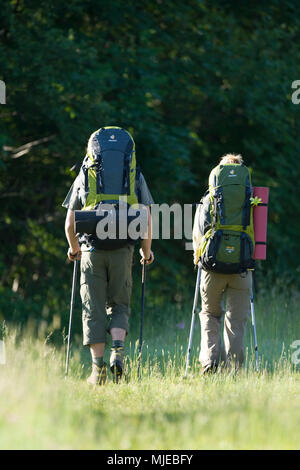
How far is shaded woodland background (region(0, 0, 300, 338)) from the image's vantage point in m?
10.5

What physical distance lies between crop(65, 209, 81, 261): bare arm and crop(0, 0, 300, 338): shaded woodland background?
3.56 metres

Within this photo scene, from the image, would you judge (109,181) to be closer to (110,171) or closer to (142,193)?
(110,171)

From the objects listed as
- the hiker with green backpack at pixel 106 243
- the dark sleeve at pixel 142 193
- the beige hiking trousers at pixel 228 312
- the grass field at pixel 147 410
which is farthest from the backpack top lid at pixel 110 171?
the grass field at pixel 147 410

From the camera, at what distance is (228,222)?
258 inches

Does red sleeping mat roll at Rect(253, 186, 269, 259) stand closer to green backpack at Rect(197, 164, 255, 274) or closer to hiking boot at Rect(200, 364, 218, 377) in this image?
green backpack at Rect(197, 164, 255, 274)

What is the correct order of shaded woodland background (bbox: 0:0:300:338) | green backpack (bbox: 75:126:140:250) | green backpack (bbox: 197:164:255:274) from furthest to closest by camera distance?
shaded woodland background (bbox: 0:0:300:338) → green backpack (bbox: 197:164:255:274) → green backpack (bbox: 75:126:140:250)

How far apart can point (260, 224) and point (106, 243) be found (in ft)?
4.46

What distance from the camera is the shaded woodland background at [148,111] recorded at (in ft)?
34.6

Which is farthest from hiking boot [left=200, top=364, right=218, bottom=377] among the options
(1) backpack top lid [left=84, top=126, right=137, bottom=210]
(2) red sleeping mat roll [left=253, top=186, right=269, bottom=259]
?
(1) backpack top lid [left=84, top=126, right=137, bottom=210]

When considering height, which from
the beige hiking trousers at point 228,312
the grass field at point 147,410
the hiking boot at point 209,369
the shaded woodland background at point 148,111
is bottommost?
the grass field at point 147,410

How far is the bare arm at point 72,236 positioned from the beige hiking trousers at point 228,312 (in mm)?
1090

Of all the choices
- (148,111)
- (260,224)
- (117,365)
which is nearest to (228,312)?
(260,224)

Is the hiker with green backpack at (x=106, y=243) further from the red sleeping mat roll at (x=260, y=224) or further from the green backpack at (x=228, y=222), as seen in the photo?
the red sleeping mat roll at (x=260, y=224)
